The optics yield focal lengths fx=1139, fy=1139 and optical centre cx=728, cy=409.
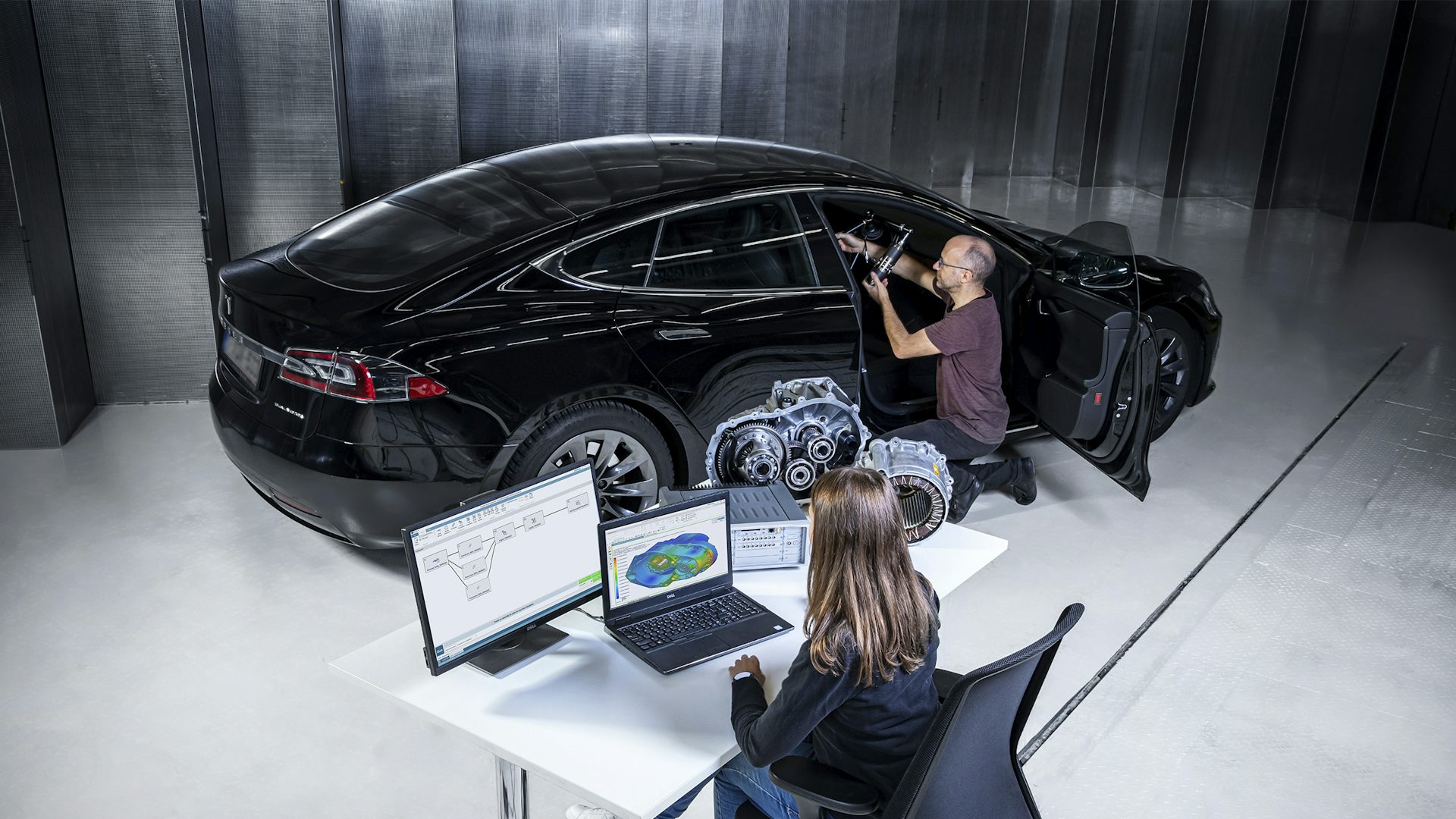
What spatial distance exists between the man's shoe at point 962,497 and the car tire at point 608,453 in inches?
44.5

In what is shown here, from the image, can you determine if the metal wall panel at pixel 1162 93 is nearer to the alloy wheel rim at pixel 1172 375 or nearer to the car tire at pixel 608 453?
the alloy wheel rim at pixel 1172 375

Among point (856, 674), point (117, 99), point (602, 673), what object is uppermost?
point (117, 99)

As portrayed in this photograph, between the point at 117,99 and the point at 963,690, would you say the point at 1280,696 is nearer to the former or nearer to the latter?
the point at 963,690

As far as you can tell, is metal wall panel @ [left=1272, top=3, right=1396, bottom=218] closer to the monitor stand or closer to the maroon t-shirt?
the maroon t-shirt

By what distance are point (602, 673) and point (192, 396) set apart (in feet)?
12.7

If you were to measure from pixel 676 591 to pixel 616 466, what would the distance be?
1334 millimetres

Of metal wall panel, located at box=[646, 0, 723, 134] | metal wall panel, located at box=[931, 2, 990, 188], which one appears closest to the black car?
metal wall panel, located at box=[646, 0, 723, 134]

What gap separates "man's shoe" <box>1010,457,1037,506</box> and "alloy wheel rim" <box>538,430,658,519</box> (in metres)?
1.59

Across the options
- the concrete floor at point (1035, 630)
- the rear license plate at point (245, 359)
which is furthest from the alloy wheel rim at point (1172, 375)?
the rear license plate at point (245, 359)

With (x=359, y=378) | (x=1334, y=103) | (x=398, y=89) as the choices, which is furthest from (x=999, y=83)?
(x=359, y=378)

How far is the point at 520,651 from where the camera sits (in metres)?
2.42

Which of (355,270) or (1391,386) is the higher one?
(355,270)

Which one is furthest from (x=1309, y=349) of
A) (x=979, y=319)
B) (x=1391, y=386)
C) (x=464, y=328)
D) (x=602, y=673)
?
(x=602, y=673)

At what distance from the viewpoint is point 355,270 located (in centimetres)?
359
